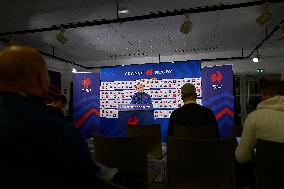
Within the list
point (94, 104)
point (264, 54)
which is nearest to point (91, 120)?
point (94, 104)

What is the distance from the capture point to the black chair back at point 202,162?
1918 millimetres

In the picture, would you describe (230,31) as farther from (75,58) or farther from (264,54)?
(75,58)

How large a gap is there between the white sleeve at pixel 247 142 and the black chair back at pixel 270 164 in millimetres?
318

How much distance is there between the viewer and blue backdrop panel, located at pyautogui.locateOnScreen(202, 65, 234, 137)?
708cm

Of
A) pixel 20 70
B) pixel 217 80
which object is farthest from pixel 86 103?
pixel 20 70

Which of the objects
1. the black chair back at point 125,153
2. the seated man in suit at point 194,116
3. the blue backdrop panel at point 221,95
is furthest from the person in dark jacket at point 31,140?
the blue backdrop panel at point 221,95

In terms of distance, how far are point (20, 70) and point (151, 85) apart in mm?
6184

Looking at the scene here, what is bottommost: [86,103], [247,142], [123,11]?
[247,142]

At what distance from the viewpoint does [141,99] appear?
6.73 metres

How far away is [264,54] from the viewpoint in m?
9.58

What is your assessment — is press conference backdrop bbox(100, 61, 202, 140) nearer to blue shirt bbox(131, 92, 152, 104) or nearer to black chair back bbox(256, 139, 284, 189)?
blue shirt bbox(131, 92, 152, 104)

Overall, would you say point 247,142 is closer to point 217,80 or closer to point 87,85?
point 217,80

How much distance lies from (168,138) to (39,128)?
127 cm

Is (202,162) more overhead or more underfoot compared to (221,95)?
more underfoot
